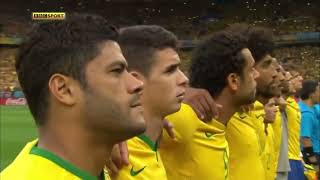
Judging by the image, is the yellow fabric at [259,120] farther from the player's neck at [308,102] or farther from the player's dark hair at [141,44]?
the player's neck at [308,102]

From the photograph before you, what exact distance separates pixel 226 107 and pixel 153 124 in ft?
2.61

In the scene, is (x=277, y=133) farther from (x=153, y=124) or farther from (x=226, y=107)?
(x=153, y=124)

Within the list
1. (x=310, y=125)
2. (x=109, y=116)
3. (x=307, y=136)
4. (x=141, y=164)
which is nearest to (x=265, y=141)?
(x=141, y=164)

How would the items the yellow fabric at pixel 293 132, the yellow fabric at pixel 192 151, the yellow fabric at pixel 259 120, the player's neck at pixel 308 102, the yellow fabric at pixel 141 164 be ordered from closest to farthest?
the yellow fabric at pixel 141 164
the yellow fabric at pixel 192 151
the yellow fabric at pixel 259 120
the yellow fabric at pixel 293 132
the player's neck at pixel 308 102

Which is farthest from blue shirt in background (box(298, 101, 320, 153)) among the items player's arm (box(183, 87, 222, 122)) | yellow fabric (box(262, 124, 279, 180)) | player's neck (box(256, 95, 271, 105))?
player's arm (box(183, 87, 222, 122))

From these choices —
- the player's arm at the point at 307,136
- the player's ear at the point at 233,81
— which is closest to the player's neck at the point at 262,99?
the player's ear at the point at 233,81

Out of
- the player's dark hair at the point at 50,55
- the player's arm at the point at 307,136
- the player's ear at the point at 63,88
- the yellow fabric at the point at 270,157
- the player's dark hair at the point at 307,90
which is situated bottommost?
the player's arm at the point at 307,136

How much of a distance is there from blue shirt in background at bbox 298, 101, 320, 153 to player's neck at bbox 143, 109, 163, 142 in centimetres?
539

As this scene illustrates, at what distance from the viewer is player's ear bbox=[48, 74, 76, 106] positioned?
1484 mm

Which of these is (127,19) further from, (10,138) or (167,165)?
(167,165)

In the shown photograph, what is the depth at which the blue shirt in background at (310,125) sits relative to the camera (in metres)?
7.43

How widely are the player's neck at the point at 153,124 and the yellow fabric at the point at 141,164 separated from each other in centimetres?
6

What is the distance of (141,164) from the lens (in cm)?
213

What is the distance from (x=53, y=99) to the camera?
1.50m
